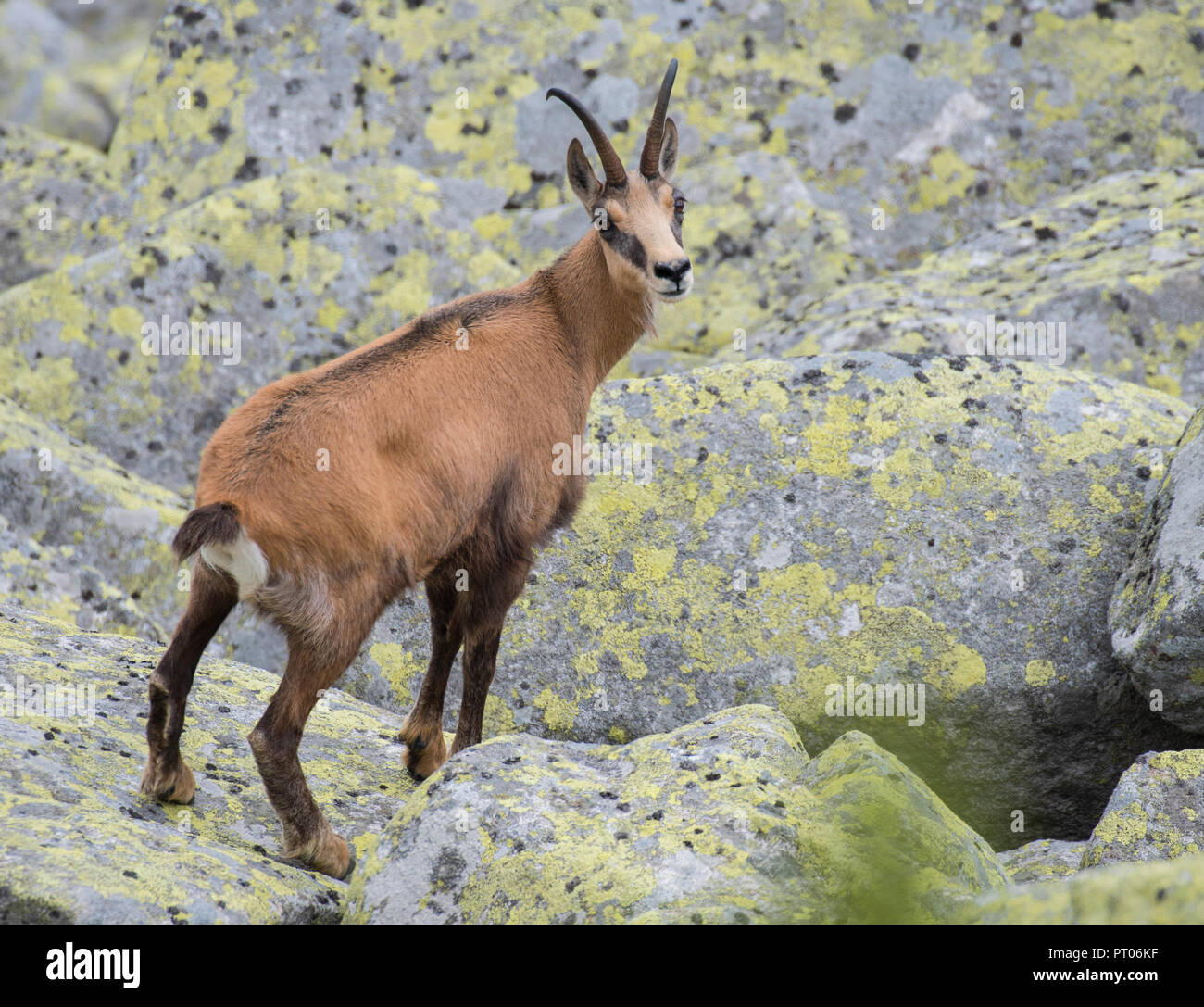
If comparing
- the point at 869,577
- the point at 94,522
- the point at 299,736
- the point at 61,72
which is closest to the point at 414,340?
the point at 299,736

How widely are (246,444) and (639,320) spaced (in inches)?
112

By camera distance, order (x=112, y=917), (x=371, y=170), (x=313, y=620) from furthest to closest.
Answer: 1. (x=371, y=170)
2. (x=313, y=620)
3. (x=112, y=917)

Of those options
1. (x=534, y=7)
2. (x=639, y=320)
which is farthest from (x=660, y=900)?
(x=534, y=7)

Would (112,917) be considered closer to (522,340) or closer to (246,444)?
(246,444)

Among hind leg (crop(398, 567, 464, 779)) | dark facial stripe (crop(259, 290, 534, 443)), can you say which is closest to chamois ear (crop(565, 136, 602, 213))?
dark facial stripe (crop(259, 290, 534, 443))

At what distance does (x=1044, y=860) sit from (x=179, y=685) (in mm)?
4247

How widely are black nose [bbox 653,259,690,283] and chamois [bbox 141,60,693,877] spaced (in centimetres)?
2

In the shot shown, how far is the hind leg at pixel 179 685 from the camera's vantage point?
5.53 meters

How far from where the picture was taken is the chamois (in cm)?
548

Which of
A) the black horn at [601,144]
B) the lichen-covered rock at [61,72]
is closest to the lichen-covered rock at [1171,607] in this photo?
the black horn at [601,144]

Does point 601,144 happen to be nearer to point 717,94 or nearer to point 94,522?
point 94,522

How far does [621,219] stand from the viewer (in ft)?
24.1

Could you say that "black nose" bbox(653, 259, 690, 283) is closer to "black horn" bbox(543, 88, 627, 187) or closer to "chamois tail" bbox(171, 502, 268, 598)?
"black horn" bbox(543, 88, 627, 187)

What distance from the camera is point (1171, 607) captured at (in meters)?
6.12
